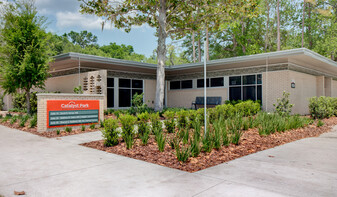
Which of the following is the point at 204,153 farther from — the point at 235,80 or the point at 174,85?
the point at 174,85

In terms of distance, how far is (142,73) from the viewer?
873 inches

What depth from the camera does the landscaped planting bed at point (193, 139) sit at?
5.67m

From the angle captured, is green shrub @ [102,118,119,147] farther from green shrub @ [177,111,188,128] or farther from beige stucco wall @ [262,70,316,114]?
beige stucco wall @ [262,70,316,114]

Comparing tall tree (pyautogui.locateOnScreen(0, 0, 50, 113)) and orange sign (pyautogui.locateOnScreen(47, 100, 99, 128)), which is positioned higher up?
tall tree (pyautogui.locateOnScreen(0, 0, 50, 113))

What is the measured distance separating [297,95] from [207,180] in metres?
15.8

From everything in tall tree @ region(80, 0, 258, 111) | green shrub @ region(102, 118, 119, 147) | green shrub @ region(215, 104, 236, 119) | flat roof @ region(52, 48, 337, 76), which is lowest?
green shrub @ region(102, 118, 119, 147)

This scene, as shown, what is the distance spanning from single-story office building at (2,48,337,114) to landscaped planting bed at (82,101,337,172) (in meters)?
7.03

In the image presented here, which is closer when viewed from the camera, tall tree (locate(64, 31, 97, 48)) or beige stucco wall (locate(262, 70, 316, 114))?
beige stucco wall (locate(262, 70, 316, 114))

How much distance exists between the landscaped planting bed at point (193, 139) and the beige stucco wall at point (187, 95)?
10.3 metres

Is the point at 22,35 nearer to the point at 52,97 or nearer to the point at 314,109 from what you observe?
the point at 52,97

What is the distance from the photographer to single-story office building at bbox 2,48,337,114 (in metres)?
16.6

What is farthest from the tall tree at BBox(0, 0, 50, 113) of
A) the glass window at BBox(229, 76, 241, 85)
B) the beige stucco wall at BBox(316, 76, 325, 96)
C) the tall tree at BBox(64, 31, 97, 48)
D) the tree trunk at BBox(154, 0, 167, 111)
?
the tall tree at BBox(64, 31, 97, 48)

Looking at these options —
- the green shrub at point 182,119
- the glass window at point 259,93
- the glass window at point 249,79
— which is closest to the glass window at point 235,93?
the glass window at point 249,79

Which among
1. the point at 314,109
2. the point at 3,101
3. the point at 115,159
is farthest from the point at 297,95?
the point at 3,101
